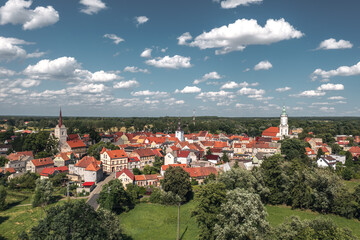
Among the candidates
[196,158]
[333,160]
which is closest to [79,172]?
[196,158]

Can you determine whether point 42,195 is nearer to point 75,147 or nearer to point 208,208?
point 208,208

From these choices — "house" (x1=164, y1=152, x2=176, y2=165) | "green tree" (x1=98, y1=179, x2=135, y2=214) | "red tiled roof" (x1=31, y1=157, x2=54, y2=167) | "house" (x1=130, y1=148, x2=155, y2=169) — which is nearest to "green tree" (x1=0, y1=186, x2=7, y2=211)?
"red tiled roof" (x1=31, y1=157, x2=54, y2=167)

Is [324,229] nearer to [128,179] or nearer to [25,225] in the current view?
[128,179]

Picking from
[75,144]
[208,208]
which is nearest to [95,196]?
[208,208]

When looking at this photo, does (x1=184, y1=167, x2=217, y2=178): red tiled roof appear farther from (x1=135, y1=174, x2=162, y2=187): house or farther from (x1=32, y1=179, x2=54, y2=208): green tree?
(x1=32, y1=179, x2=54, y2=208): green tree

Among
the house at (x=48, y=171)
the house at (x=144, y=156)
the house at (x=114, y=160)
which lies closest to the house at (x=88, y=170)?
the house at (x=48, y=171)
